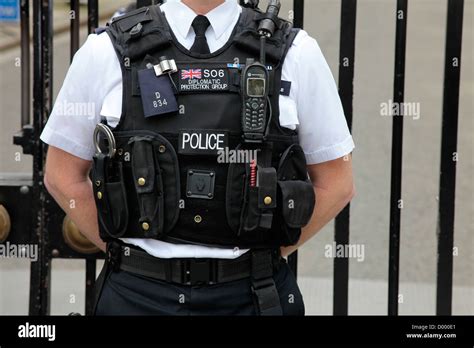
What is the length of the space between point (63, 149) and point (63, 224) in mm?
911

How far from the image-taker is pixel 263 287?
2543mm

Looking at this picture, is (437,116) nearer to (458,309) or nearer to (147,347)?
(458,309)

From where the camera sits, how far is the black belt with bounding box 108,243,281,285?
2492 mm

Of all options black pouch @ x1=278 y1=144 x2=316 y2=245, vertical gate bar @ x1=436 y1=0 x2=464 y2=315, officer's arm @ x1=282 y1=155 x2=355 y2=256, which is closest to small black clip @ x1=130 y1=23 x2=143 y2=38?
black pouch @ x1=278 y1=144 x2=316 y2=245

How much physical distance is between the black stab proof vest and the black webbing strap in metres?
0.05

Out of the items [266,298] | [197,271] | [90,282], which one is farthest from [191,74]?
[90,282]

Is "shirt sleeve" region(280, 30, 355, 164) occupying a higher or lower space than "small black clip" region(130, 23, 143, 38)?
lower

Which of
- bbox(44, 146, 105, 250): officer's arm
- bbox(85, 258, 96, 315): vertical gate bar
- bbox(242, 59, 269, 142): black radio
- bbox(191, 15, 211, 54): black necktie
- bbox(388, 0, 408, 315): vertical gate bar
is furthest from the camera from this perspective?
bbox(85, 258, 96, 315): vertical gate bar

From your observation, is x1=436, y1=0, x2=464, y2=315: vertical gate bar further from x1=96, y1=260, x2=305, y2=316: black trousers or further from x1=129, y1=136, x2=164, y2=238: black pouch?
x1=129, y1=136, x2=164, y2=238: black pouch

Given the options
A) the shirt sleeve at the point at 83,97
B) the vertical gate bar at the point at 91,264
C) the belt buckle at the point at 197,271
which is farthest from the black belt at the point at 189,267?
the vertical gate bar at the point at 91,264

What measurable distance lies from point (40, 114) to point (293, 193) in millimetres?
1283

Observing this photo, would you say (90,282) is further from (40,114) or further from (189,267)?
(189,267)

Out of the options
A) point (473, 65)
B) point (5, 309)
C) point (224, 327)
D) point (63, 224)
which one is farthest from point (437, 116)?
point (224, 327)

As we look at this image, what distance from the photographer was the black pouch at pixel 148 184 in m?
2.46
